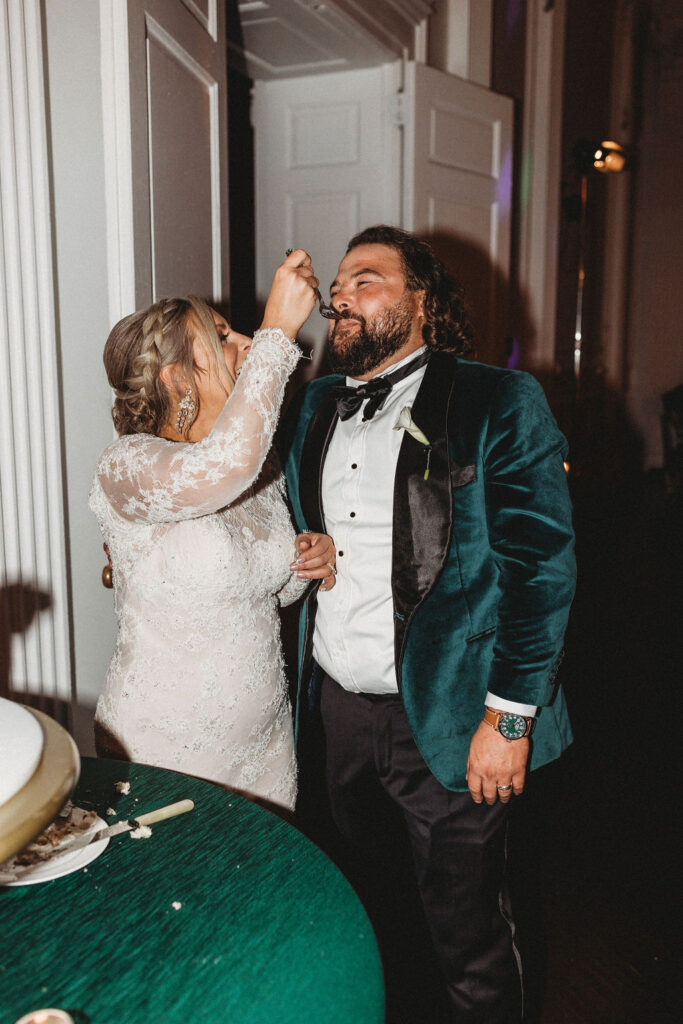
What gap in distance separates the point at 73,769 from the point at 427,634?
1.01 m

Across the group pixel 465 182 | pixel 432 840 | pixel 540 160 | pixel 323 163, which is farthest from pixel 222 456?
pixel 540 160

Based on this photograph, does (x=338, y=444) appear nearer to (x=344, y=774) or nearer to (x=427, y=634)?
(x=427, y=634)

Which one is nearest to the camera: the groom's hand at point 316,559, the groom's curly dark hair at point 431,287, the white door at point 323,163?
the groom's hand at point 316,559

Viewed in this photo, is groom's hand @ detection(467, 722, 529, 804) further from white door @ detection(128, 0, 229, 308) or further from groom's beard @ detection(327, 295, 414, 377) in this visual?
white door @ detection(128, 0, 229, 308)

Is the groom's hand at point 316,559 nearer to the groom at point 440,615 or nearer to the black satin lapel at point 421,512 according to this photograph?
the groom at point 440,615

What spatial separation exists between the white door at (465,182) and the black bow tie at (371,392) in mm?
1717

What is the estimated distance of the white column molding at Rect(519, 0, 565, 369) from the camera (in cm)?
512

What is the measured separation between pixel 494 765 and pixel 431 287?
107 centimetres

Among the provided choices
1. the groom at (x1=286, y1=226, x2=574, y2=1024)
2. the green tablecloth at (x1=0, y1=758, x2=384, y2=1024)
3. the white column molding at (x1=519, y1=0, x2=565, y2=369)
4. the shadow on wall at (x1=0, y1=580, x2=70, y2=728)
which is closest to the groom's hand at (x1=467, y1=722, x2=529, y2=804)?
the groom at (x1=286, y1=226, x2=574, y2=1024)

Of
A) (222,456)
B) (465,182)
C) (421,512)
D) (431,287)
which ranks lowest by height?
(421,512)

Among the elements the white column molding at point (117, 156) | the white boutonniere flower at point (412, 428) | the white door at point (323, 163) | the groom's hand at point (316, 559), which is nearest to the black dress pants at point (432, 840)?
the groom's hand at point (316, 559)

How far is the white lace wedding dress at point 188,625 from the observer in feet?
4.84

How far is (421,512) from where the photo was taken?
1534mm

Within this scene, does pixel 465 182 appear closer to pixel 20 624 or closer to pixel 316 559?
pixel 316 559
